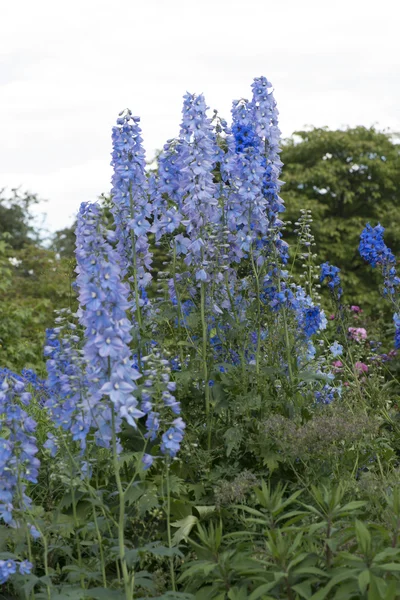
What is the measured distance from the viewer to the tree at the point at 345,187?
17.6 metres

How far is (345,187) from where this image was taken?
18734 mm

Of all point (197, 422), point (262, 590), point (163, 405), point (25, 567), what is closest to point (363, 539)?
point (262, 590)

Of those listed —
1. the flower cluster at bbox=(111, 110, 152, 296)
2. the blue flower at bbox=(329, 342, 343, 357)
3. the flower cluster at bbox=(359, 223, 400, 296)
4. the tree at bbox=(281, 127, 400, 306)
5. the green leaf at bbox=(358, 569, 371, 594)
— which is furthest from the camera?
the tree at bbox=(281, 127, 400, 306)

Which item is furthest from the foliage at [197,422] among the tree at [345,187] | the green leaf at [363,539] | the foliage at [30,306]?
the tree at [345,187]

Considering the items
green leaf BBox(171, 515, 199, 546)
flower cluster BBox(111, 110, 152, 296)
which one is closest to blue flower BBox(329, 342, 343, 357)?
flower cluster BBox(111, 110, 152, 296)

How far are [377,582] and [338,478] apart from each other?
5.61 ft

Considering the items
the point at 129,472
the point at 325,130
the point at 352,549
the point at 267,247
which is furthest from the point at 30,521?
the point at 325,130

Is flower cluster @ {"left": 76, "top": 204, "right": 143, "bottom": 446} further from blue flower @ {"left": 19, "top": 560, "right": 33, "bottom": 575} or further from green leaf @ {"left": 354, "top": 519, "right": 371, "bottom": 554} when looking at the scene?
green leaf @ {"left": 354, "top": 519, "right": 371, "bottom": 554}

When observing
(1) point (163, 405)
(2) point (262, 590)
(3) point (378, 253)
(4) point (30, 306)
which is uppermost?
(4) point (30, 306)

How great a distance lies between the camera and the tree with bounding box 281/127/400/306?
1756 centimetres

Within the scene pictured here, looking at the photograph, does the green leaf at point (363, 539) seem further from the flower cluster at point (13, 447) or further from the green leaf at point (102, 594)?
the flower cluster at point (13, 447)

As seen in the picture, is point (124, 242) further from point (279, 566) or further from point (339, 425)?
point (279, 566)

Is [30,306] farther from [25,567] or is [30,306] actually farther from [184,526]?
[25,567]

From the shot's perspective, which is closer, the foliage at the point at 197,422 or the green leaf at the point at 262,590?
the green leaf at the point at 262,590
